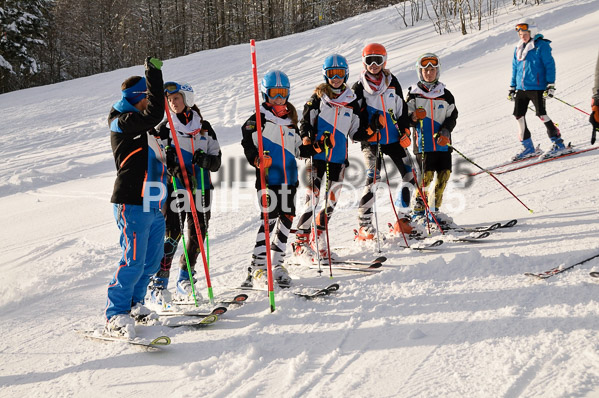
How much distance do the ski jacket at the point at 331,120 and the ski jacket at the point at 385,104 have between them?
323 mm

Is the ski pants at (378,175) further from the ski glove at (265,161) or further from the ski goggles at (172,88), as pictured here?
the ski goggles at (172,88)

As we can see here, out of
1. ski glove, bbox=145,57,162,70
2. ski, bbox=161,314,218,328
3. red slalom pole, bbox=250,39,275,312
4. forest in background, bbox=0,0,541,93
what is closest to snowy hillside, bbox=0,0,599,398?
ski, bbox=161,314,218,328

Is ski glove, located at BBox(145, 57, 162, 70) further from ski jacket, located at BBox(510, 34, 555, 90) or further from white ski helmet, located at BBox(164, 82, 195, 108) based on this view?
ski jacket, located at BBox(510, 34, 555, 90)

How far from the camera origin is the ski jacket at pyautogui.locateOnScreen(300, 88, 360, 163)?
4.83 metres

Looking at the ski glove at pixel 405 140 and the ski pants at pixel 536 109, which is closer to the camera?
the ski glove at pixel 405 140

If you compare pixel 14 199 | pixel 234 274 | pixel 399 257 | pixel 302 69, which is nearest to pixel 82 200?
pixel 14 199

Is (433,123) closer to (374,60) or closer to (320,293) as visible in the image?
(374,60)

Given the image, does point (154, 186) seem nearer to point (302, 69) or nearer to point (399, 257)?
point (399, 257)

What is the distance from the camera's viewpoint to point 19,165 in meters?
11.1

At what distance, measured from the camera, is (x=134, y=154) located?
373cm

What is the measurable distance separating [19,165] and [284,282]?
9.12 metres

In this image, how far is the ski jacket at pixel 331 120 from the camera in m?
4.83

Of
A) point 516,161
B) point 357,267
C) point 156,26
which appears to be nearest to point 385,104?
point 357,267

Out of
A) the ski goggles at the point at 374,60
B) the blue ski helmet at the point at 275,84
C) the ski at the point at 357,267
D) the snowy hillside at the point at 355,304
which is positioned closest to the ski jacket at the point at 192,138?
the blue ski helmet at the point at 275,84
